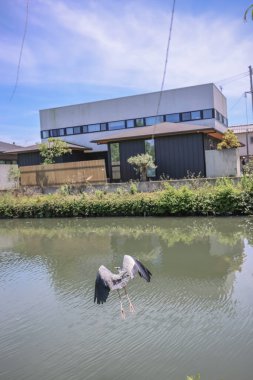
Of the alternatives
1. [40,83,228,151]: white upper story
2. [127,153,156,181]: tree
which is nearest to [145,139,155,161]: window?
[127,153,156,181]: tree

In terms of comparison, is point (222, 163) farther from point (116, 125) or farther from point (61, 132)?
point (61, 132)

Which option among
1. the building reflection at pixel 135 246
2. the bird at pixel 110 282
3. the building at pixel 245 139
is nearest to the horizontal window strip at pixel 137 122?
the building at pixel 245 139

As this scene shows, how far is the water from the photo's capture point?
15.2 feet

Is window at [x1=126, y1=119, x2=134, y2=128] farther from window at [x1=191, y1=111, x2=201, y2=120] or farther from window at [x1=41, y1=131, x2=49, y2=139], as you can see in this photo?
window at [x1=41, y1=131, x2=49, y2=139]

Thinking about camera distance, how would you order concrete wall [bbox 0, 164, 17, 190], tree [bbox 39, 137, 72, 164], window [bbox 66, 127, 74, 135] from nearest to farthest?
1. concrete wall [bbox 0, 164, 17, 190]
2. tree [bbox 39, 137, 72, 164]
3. window [bbox 66, 127, 74, 135]

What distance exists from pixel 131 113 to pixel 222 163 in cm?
1288

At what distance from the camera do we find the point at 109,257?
10.1 metres

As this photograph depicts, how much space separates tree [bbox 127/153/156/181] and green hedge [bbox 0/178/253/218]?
3.65 m

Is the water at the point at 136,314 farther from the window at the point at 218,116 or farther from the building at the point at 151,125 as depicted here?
the window at the point at 218,116

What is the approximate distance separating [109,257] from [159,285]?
2772mm

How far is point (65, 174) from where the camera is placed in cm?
2239

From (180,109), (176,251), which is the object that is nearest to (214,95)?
(180,109)

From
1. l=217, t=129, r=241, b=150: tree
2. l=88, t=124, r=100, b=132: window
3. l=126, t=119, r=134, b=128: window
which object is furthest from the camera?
l=88, t=124, r=100, b=132: window

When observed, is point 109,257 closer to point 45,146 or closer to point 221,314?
point 221,314
